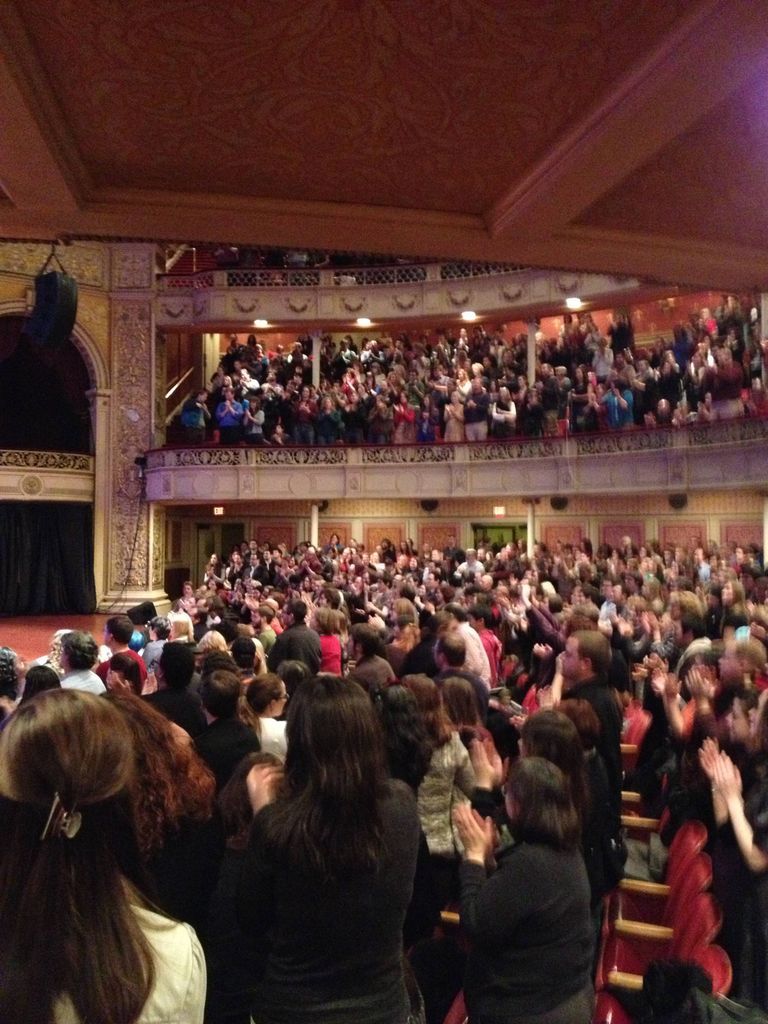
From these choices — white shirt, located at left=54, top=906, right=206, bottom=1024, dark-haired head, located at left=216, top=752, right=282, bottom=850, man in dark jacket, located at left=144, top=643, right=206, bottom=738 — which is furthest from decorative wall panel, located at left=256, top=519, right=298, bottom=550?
white shirt, located at left=54, top=906, right=206, bottom=1024

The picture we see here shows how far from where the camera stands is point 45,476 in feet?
Answer: 55.7

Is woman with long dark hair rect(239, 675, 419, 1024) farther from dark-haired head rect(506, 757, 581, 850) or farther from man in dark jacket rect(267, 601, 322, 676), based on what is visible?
man in dark jacket rect(267, 601, 322, 676)

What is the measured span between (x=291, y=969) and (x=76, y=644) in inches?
107

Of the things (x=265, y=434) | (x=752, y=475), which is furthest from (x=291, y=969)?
A: (x=265, y=434)

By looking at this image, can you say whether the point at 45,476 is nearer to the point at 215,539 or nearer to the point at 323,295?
the point at 215,539

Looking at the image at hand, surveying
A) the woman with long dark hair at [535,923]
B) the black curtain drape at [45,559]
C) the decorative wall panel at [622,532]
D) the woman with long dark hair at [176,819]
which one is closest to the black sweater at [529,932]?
A: the woman with long dark hair at [535,923]

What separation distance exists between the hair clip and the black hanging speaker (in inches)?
223

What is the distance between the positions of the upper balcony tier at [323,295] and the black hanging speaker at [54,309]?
39.5 ft

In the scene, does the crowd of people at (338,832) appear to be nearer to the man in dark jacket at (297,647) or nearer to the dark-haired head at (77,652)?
the dark-haired head at (77,652)

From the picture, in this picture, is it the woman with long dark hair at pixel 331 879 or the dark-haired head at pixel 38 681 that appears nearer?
the woman with long dark hair at pixel 331 879

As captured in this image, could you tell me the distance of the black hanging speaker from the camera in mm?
6090

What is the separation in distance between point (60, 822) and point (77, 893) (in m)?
0.09

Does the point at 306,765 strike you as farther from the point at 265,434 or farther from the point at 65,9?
the point at 265,434

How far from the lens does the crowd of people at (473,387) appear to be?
44.3ft
